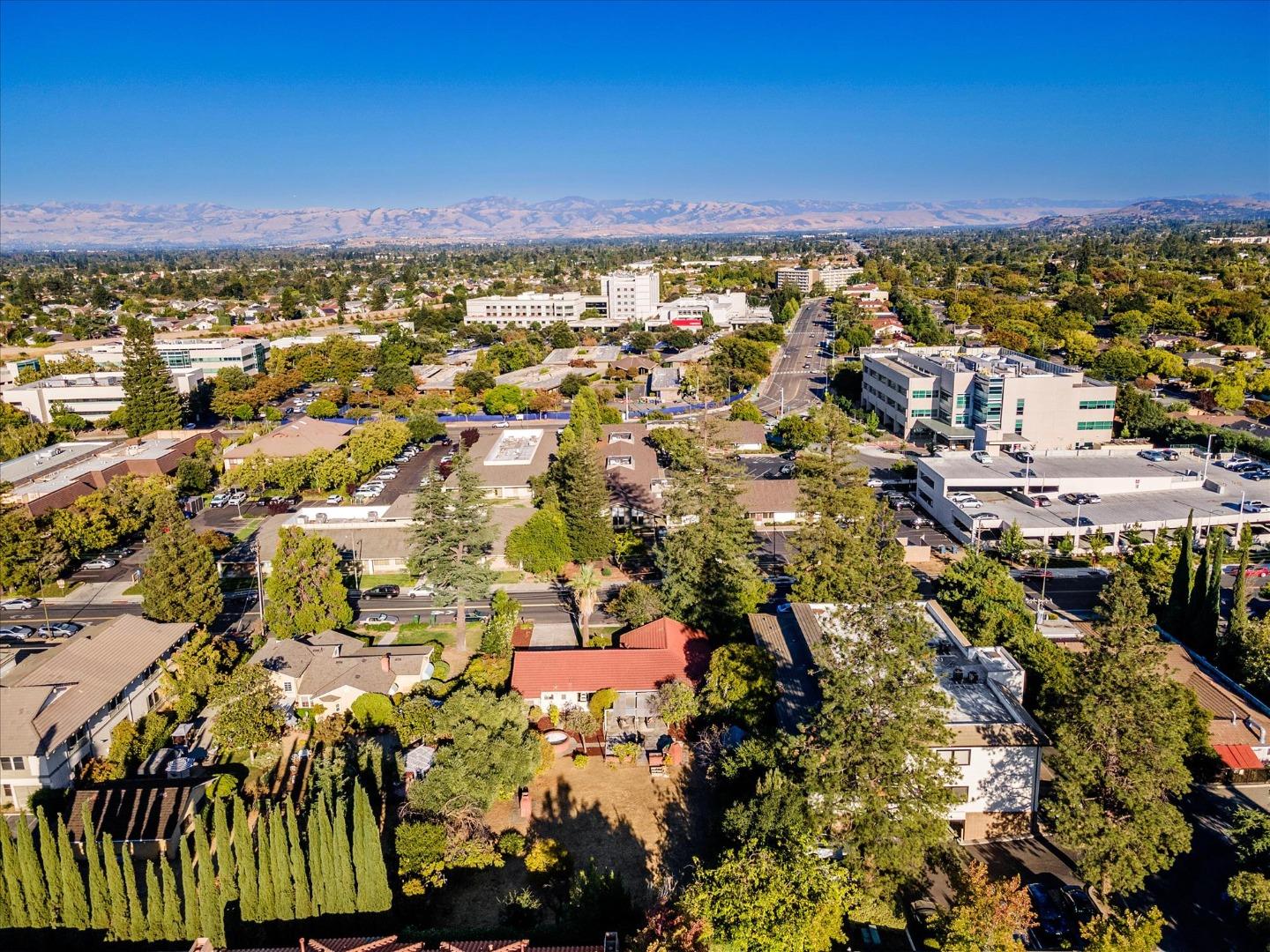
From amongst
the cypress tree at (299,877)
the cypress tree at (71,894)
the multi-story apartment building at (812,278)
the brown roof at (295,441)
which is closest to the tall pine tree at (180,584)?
the cypress tree at (71,894)

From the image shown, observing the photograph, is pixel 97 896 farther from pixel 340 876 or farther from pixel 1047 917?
pixel 1047 917

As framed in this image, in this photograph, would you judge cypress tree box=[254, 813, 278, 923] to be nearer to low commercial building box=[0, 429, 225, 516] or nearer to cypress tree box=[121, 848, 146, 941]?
cypress tree box=[121, 848, 146, 941]

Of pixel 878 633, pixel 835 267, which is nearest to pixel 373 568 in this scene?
pixel 878 633

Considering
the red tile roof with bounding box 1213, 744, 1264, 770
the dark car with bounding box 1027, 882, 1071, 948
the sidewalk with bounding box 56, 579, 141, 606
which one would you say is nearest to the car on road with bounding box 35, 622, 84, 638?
the sidewalk with bounding box 56, 579, 141, 606

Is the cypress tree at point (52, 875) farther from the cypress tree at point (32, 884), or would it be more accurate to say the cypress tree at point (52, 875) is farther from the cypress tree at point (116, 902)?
the cypress tree at point (116, 902)

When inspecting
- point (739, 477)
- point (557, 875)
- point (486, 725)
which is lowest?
point (557, 875)

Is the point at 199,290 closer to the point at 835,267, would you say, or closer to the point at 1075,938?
the point at 835,267
